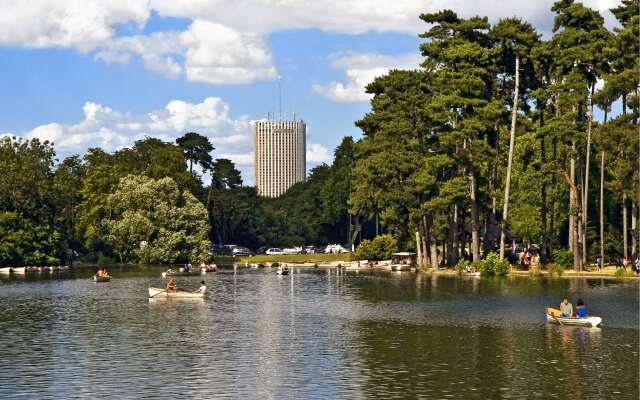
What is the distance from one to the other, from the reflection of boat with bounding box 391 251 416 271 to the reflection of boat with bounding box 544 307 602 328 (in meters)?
70.3

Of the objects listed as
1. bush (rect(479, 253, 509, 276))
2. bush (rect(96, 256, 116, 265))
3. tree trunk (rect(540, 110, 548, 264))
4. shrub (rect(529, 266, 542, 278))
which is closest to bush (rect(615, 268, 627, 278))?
shrub (rect(529, 266, 542, 278))

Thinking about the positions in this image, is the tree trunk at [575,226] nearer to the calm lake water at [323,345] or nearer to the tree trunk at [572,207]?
the tree trunk at [572,207]

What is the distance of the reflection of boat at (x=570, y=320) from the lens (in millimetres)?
61434

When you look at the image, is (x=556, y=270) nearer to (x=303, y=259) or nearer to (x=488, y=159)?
(x=488, y=159)

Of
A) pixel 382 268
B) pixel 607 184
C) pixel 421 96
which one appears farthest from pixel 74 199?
pixel 607 184

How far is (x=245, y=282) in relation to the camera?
11225cm

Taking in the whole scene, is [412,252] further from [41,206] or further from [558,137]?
[41,206]

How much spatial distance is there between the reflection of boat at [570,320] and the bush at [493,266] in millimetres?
47518

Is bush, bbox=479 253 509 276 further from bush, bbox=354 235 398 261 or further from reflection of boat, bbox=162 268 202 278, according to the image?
bush, bbox=354 235 398 261

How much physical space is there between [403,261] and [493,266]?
31.8 m

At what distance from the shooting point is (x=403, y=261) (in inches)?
5640

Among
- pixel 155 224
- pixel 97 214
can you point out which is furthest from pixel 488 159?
pixel 97 214

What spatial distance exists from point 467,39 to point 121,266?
68327 millimetres

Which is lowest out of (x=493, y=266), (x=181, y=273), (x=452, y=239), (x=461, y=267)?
(x=181, y=273)
